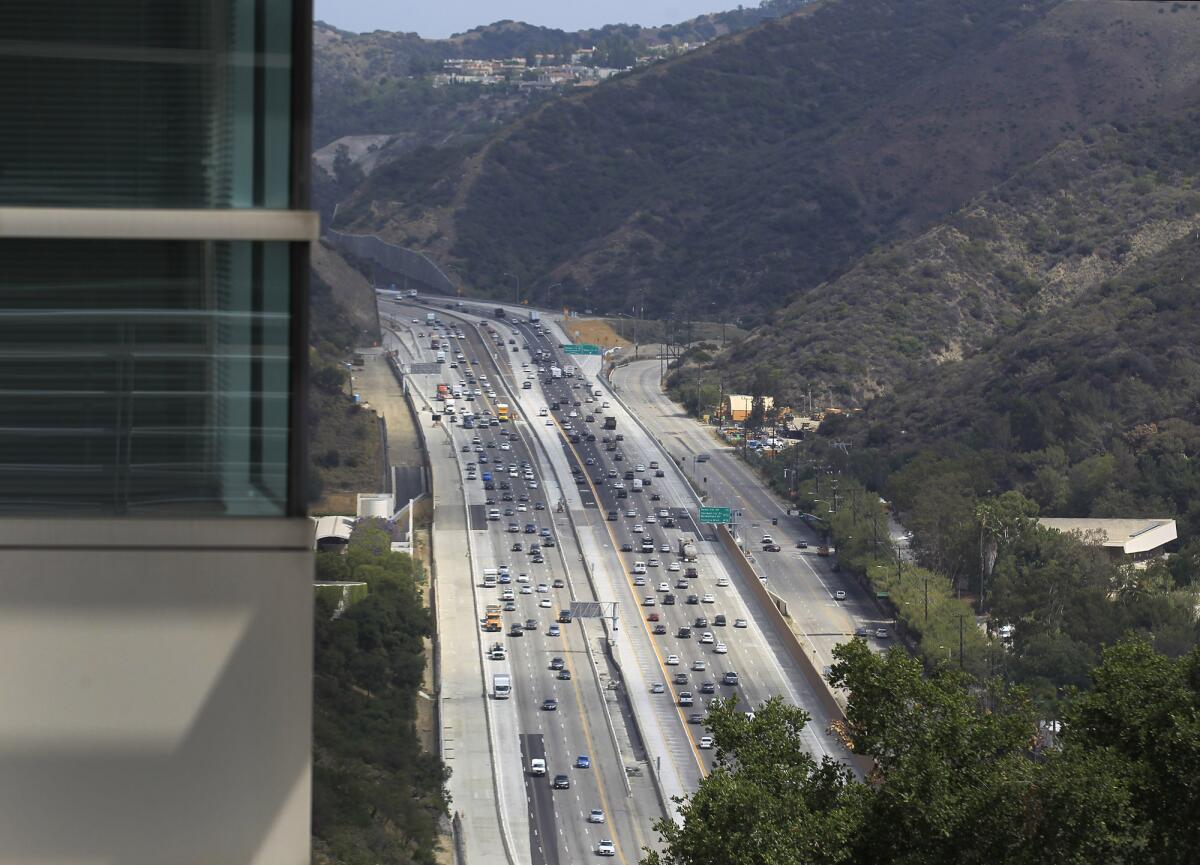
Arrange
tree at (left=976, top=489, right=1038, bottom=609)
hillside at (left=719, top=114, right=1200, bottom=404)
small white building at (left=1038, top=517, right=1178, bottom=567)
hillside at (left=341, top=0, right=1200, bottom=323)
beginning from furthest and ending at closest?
hillside at (left=341, top=0, right=1200, bottom=323)
hillside at (left=719, top=114, right=1200, bottom=404)
small white building at (left=1038, top=517, right=1178, bottom=567)
tree at (left=976, top=489, right=1038, bottom=609)

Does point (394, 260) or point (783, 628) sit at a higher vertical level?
point (394, 260)

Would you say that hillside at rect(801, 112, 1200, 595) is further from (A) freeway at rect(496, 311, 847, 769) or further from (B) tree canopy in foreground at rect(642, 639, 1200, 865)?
(B) tree canopy in foreground at rect(642, 639, 1200, 865)

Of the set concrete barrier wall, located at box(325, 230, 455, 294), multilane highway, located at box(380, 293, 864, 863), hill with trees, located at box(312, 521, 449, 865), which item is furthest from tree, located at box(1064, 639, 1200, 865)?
concrete barrier wall, located at box(325, 230, 455, 294)

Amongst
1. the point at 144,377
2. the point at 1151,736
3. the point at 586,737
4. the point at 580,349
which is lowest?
the point at 580,349

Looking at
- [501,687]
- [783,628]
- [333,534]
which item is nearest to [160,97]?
[501,687]

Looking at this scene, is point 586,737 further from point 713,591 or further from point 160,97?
point 160,97

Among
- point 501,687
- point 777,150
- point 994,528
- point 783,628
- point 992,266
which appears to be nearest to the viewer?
point 501,687

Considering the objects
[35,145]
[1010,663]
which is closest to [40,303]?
[35,145]
